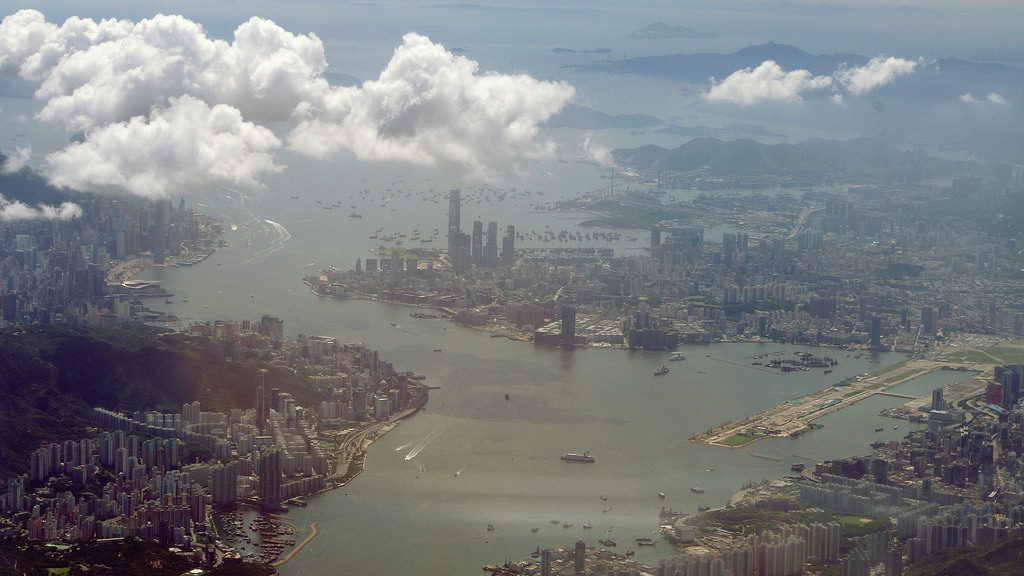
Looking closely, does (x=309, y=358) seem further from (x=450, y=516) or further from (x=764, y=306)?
(x=764, y=306)

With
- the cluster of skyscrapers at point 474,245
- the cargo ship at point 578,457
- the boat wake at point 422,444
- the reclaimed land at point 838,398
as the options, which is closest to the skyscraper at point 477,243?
the cluster of skyscrapers at point 474,245

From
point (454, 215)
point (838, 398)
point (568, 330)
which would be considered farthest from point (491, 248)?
point (838, 398)

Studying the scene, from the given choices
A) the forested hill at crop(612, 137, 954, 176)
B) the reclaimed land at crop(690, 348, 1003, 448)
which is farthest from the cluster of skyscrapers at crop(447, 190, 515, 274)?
the forested hill at crop(612, 137, 954, 176)

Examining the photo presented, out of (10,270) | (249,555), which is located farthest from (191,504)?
(10,270)

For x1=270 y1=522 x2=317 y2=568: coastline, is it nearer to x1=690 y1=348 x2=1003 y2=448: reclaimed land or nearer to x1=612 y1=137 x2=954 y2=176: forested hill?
x1=690 y1=348 x2=1003 y2=448: reclaimed land

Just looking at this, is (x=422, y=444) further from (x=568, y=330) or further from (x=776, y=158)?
(x=776, y=158)

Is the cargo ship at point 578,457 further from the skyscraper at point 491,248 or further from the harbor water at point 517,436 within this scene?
the skyscraper at point 491,248
